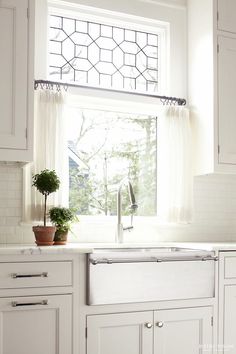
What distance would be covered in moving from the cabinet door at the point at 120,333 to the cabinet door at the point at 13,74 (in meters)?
1.10

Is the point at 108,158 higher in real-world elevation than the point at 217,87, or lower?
lower

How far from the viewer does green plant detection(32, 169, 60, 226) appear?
2.87 m

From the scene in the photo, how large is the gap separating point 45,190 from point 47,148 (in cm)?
36

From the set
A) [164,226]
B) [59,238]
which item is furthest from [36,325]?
[164,226]

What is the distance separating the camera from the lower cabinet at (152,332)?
253 cm

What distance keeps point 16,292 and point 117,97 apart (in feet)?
5.37

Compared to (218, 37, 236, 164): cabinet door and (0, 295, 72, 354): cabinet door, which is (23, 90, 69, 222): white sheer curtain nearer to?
(0, 295, 72, 354): cabinet door

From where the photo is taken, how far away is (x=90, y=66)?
136 inches

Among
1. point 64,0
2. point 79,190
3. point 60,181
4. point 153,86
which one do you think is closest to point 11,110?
point 60,181

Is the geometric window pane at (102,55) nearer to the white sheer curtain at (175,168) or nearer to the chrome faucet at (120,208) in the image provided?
the white sheer curtain at (175,168)

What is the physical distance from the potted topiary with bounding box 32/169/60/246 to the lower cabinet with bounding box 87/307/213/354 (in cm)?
55

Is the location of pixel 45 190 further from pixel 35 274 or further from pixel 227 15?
pixel 227 15

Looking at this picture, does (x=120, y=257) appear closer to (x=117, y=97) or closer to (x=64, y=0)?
(x=117, y=97)

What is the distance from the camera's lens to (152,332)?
104 inches
